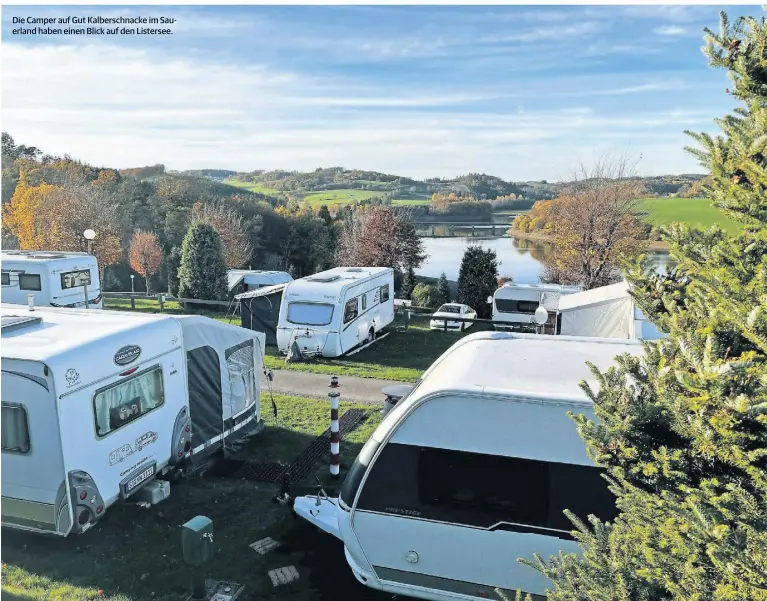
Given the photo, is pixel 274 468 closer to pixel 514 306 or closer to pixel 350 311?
pixel 350 311

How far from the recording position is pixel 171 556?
6.23m

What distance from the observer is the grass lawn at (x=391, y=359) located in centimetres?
1351

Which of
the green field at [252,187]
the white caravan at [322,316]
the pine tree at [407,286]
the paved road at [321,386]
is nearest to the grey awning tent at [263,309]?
the white caravan at [322,316]

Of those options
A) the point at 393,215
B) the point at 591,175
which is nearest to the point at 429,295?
the point at 393,215

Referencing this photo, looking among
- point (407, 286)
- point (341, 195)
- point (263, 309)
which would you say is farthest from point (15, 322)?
point (341, 195)

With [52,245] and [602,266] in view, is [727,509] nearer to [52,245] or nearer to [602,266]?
[602,266]

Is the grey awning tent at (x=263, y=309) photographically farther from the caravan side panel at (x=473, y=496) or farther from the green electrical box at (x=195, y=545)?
the caravan side panel at (x=473, y=496)

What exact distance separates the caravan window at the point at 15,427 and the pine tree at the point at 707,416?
212 inches

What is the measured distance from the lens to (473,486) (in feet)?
16.6

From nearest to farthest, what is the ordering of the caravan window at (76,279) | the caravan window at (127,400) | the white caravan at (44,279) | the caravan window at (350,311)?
1. the caravan window at (127,400)
2. the caravan window at (350,311)
3. the white caravan at (44,279)
4. the caravan window at (76,279)

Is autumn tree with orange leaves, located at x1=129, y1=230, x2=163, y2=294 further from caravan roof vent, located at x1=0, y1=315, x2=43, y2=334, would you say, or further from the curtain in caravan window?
caravan roof vent, located at x1=0, y1=315, x2=43, y2=334

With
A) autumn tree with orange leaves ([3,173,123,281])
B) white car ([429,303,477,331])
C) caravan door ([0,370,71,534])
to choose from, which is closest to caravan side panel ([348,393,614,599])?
caravan door ([0,370,71,534])

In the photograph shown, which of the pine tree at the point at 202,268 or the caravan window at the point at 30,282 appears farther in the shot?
the pine tree at the point at 202,268

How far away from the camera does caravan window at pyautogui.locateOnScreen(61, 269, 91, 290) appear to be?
18764mm
